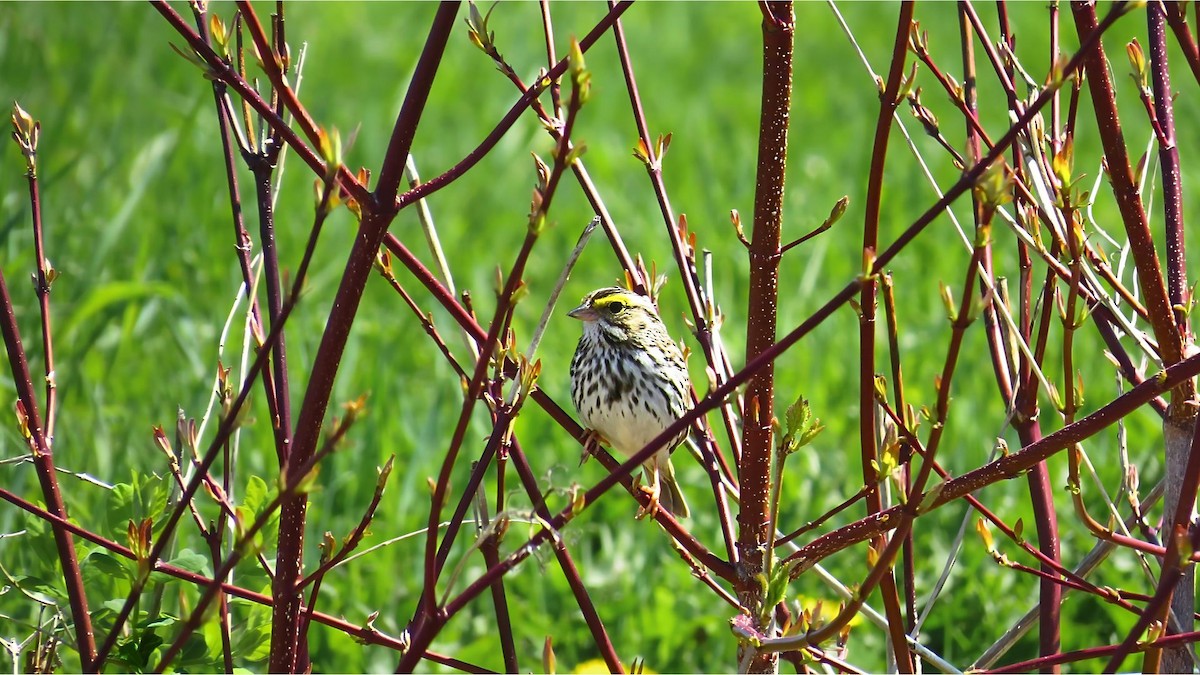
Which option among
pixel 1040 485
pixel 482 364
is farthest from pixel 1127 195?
pixel 482 364

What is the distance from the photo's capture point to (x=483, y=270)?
588 cm

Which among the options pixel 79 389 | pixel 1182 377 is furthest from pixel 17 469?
pixel 1182 377

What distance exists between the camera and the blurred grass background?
378 centimetres

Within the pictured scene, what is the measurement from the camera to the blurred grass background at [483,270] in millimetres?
3779

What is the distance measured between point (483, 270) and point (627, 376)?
9.22 ft

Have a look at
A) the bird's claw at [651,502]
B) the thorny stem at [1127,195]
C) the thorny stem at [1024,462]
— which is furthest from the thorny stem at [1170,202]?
the bird's claw at [651,502]

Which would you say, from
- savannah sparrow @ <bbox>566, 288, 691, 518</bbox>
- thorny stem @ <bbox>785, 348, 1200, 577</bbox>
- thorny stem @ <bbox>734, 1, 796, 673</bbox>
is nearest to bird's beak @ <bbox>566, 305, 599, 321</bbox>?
savannah sparrow @ <bbox>566, 288, 691, 518</bbox>

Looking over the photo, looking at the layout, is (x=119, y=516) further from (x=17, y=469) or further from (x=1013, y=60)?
(x=1013, y=60)

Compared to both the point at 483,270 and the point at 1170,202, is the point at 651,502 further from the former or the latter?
the point at 483,270

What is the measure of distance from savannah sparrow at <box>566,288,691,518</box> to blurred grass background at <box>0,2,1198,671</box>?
22 cm

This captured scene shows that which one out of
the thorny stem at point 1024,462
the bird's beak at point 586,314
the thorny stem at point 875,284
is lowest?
the thorny stem at point 1024,462

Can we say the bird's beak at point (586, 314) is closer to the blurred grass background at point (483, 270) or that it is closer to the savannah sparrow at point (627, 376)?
the savannah sparrow at point (627, 376)

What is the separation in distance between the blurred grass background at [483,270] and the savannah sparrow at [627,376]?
0.22 m

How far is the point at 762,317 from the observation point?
1954mm
